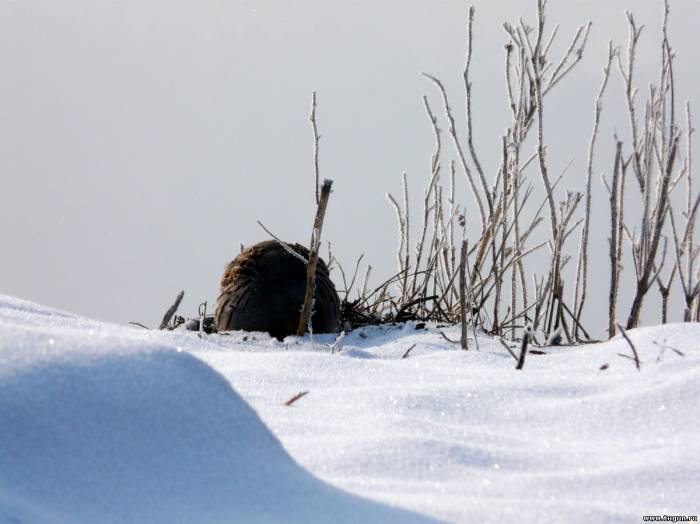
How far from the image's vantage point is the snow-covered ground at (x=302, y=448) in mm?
1041

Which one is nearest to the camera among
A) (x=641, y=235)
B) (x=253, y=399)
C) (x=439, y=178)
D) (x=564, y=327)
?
(x=253, y=399)

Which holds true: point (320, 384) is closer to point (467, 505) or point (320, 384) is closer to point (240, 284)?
point (467, 505)

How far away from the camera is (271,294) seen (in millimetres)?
3461

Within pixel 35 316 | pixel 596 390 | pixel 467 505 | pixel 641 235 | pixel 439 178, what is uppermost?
pixel 439 178

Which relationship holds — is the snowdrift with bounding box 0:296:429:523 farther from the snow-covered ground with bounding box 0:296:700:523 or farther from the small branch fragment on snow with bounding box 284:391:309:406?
the small branch fragment on snow with bounding box 284:391:309:406

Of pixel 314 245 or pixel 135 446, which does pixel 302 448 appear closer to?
pixel 135 446

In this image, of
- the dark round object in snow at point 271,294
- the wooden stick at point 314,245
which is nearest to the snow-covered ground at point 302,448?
the wooden stick at point 314,245

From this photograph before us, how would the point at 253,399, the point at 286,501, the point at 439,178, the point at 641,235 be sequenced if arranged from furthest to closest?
the point at 439,178 → the point at 641,235 → the point at 253,399 → the point at 286,501

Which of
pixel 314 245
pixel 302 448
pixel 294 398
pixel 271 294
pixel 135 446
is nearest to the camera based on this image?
pixel 135 446

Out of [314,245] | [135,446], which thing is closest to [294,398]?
[135,446]

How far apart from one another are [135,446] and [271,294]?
236cm

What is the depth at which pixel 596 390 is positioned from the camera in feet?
5.71

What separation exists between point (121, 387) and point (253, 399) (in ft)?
1.60

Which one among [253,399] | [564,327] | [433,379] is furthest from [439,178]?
[253,399]
